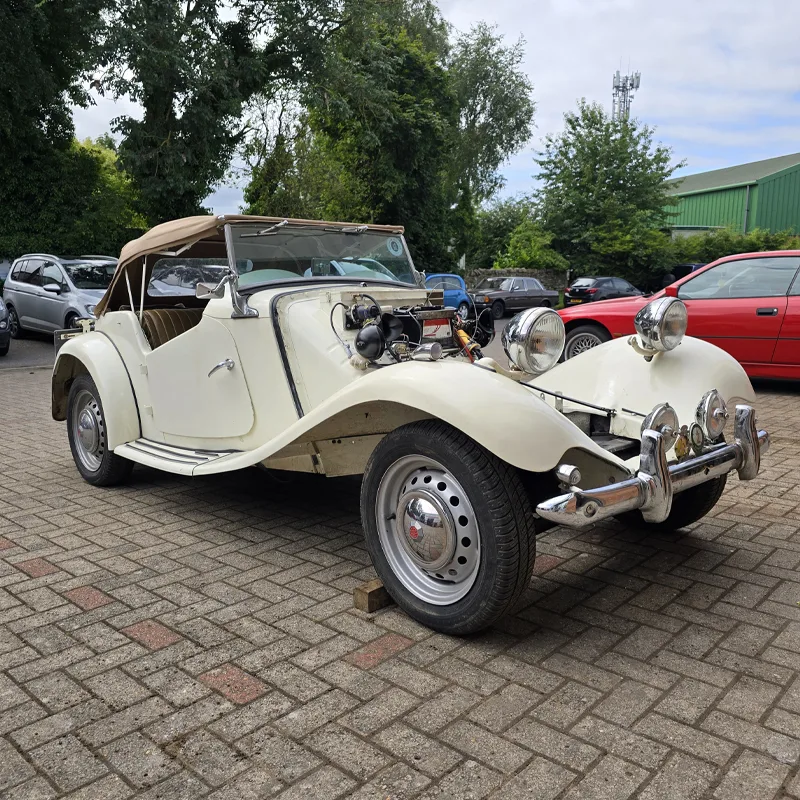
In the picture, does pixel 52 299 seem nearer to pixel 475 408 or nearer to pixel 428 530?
pixel 428 530

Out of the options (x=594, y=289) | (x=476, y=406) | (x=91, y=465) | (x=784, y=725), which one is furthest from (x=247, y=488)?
(x=594, y=289)

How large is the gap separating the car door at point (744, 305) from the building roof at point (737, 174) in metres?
36.0

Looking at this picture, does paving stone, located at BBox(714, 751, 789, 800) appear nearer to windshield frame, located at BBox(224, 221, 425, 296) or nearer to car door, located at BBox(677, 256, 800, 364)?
windshield frame, located at BBox(224, 221, 425, 296)

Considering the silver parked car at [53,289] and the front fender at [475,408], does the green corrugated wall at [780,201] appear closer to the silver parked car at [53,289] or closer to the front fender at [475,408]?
the silver parked car at [53,289]

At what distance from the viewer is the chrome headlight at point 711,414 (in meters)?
3.45

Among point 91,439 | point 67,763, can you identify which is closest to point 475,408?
point 67,763

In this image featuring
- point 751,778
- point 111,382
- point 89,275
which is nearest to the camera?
point 751,778

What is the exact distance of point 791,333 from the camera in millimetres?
8172

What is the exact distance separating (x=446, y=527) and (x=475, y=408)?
0.51 m

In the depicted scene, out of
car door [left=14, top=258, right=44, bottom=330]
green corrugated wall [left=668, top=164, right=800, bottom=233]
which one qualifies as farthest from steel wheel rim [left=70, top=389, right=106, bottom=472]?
green corrugated wall [left=668, top=164, right=800, bottom=233]

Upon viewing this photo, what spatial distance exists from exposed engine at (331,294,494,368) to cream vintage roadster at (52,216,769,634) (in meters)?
0.01

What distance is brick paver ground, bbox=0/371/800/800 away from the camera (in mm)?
2172

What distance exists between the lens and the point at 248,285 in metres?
4.13

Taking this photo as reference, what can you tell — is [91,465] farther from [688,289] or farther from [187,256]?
[688,289]
